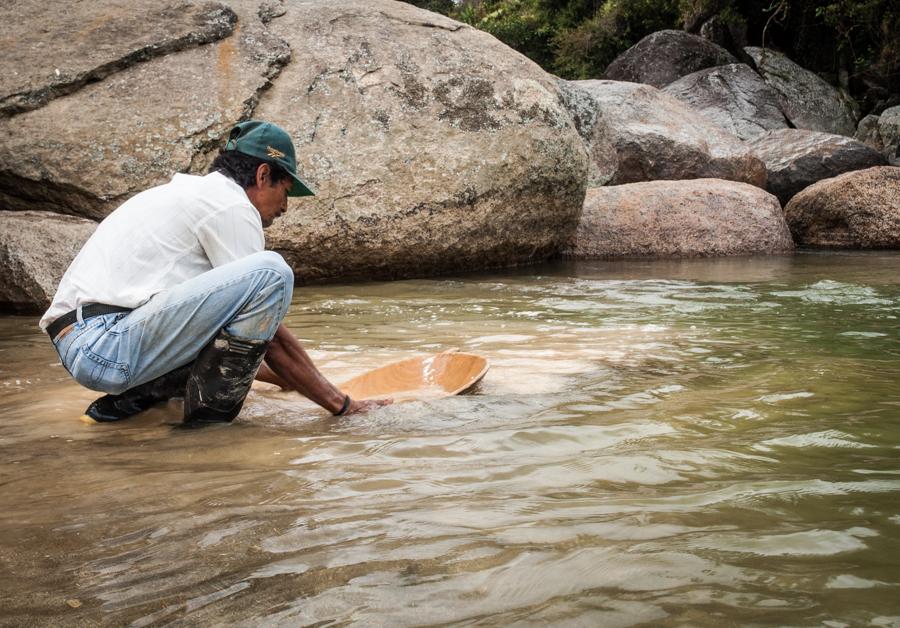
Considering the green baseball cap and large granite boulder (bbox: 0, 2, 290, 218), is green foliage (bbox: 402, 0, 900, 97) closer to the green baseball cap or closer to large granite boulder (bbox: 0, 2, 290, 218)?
large granite boulder (bbox: 0, 2, 290, 218)

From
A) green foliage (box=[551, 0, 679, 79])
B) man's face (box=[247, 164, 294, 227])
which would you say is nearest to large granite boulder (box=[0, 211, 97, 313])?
man's face (box=[247, 164, 294, 227])

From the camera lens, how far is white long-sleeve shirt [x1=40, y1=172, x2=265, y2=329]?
2926mm

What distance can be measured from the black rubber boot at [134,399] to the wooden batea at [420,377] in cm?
78

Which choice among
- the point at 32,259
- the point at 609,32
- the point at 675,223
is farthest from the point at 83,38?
the point at 609,32

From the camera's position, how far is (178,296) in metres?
2.89

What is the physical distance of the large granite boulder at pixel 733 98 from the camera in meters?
16.7

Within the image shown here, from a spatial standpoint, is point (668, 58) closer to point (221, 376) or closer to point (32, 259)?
point (32, 259)

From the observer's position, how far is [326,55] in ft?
26.3

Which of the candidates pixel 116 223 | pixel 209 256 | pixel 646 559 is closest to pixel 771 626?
pixel 646 559

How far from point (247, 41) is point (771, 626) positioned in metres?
7.44

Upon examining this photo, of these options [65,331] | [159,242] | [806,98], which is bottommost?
[65,331]

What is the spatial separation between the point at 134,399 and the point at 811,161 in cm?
1188

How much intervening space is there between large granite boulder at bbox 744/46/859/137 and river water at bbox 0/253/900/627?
14012mm

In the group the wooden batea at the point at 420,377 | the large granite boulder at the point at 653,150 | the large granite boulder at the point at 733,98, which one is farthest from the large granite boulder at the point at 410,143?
the large granite boulder at the point at 733,98
